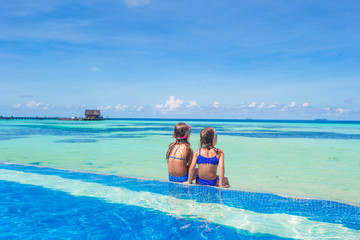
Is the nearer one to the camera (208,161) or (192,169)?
(208,161)

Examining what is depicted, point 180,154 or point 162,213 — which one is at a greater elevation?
point 180,154

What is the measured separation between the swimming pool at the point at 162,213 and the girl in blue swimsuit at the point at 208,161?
0.65 ft

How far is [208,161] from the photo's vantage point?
5.80 metres

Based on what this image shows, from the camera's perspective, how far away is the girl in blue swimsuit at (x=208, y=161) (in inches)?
221

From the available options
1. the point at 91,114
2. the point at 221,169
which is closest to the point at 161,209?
the point at 221,169

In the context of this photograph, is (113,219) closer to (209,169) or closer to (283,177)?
(209,169)

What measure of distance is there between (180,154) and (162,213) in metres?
1.37

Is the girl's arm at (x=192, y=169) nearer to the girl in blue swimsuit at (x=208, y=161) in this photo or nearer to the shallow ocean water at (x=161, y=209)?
the girl in blue swimsuit at (x=208, y=161)

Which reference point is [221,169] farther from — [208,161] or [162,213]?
[162,213]

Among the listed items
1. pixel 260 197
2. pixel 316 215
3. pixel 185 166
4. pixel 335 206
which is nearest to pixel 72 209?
pixel 185 166

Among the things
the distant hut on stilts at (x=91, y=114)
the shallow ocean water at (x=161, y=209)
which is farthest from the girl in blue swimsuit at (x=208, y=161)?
the distant hut on stilts at (x=91, y=114)

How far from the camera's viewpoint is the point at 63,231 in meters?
4.54

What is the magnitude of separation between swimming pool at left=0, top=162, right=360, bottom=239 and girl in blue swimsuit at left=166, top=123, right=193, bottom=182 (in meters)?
0.28

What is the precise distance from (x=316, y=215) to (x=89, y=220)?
419 cm
